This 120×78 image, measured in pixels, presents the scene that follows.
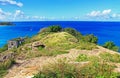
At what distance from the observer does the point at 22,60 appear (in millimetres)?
23328

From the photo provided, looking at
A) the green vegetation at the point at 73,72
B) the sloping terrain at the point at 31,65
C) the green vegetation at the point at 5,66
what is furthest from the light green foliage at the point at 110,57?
the green vegetation at the point at 5,66

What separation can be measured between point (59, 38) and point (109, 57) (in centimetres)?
976

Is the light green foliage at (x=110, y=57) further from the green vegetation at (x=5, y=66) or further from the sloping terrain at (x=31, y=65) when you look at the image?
the green vegetation at (x=5, y=66)

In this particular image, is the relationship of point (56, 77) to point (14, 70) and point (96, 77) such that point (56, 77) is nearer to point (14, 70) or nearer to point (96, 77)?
point (96, 77)

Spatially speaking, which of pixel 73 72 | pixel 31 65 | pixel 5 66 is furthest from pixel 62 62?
pixel 5 66

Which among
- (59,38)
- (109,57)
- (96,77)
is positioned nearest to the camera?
(96,77)

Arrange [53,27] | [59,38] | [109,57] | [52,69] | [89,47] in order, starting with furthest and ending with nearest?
[53,27]
[59,38]
[89,47]
[109,57]
[52,69]

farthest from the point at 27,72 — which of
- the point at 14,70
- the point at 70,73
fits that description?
the point at 70,73

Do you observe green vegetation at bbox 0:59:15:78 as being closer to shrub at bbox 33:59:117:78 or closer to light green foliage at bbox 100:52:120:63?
shrub at bbox 33:59:117:78

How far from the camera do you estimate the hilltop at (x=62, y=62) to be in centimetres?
1542

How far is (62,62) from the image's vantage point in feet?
54.0

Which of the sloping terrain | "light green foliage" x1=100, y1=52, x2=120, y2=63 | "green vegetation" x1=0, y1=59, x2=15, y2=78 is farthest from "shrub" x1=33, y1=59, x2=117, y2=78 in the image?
"light green foliage" x1=100, y1=52, x2=120, y2=63

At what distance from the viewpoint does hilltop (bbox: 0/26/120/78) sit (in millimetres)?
15422

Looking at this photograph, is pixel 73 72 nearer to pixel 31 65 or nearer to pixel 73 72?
pixel 73 72
